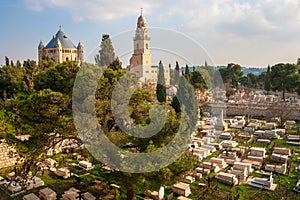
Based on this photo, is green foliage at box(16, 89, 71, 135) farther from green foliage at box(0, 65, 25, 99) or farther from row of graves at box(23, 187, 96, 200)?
green foliage at box(0, 65, 25, 99)

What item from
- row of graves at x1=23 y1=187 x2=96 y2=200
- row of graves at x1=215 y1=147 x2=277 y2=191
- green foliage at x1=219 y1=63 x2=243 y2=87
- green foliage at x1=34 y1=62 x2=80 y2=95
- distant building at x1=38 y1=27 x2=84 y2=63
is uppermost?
distant building at x1=38 y1=27 x2=84 y2=63

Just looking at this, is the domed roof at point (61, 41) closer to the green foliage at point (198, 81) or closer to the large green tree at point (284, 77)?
the green foliage at point (198, 81)

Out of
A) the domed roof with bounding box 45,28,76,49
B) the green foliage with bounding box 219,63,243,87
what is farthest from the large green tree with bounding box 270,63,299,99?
the domed roof with bounding box 45,28,76,49

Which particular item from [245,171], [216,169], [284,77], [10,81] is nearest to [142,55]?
[10,81]

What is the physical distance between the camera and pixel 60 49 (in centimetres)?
4912

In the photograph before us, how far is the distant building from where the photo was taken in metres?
48.8

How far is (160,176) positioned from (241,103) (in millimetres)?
20903

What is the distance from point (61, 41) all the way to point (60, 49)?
2.75 m

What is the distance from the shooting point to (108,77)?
721cm

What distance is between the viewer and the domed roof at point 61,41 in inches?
1977

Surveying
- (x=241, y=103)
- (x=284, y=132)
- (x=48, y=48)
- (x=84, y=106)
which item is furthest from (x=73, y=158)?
(x=48, y=48)

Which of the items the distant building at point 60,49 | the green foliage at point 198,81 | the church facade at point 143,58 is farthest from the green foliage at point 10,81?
the distant building at point 60,49

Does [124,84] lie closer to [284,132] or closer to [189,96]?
[189,96]

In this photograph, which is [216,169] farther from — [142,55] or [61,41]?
[61,41]
